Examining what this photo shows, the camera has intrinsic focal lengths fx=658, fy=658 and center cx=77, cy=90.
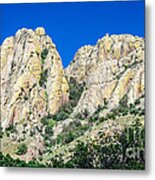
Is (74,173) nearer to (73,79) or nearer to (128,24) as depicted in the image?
(73,79)

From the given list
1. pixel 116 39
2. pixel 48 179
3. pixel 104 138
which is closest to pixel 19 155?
pixel 48 179

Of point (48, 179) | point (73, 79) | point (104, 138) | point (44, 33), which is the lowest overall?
point (48, 179)

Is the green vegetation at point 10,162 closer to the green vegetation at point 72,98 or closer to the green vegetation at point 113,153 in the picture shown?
the green vegetation at point 113,153

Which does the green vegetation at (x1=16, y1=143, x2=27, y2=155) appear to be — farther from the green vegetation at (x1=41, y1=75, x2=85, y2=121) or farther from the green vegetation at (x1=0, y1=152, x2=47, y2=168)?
the green vegetation at (x1=41, y1=75, x2=85, y2=121)

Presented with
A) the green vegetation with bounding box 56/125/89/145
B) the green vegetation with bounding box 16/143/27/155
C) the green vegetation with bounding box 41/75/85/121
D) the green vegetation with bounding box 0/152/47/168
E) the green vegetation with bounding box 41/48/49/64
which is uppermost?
the green vegetation with bounding box 41/48/49/64

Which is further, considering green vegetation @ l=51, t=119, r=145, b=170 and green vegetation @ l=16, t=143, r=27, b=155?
green vegetation @ l=16, t=143, r=27, b=155

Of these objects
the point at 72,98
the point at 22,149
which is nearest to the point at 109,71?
the point at 72,98

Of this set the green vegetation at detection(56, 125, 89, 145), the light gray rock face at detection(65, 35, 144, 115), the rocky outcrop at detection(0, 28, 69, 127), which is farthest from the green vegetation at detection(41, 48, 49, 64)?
the green vegetation at detection(56, 125, 89, 145)

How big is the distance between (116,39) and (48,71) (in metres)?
0.31

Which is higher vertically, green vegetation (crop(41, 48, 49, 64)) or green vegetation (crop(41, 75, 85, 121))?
green vegetation (crop(41, 48, 49, 64))

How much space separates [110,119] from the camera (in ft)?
8.54

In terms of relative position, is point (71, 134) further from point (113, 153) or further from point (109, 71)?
point (109, 71)

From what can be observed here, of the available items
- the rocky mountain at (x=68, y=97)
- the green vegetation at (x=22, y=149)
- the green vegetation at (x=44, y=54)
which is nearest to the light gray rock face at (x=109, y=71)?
the rocky mountain at (x=68, y=97)

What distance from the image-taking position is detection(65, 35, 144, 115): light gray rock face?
258 centimetres
